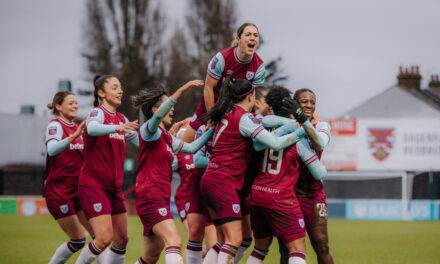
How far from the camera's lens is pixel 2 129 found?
43.6 meters

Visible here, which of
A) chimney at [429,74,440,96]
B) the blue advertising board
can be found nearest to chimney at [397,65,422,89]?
chimney at [429,74,440,96]

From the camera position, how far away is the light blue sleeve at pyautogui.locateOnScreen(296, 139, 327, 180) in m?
7.12

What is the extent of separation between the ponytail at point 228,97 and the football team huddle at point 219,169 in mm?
11

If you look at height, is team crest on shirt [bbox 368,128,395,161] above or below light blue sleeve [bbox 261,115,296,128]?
below

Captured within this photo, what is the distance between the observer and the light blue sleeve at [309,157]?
7.12m

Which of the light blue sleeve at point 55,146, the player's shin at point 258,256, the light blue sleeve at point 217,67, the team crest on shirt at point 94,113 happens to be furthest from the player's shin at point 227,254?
the light blue sleeve at point 55,146

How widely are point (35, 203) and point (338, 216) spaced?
1423 cm

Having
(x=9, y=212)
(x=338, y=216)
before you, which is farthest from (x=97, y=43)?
(x=338, y=216)

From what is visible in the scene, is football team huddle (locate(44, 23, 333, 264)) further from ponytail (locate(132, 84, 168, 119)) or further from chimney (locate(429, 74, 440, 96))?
chimney (locate(429, 74, 440, 96))

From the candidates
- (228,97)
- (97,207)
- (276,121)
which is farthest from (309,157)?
(97,207)

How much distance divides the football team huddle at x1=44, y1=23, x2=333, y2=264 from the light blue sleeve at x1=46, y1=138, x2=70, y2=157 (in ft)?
0.05

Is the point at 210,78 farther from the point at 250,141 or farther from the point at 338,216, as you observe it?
the point at 338,216

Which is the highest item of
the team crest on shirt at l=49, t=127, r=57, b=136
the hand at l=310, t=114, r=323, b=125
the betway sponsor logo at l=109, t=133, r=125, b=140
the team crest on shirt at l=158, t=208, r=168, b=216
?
the hand at l=310, t=114, r=323, b=125

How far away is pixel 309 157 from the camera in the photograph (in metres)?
7.12
